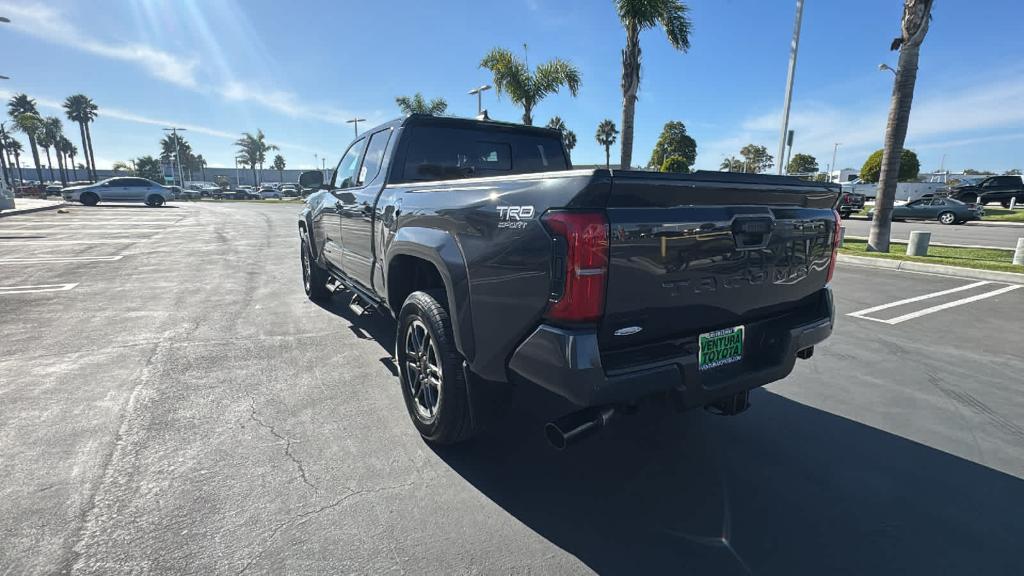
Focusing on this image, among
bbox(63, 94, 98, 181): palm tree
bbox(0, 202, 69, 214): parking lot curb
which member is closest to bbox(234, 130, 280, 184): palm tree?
bbox(63, 94, 98, 181): palm tree

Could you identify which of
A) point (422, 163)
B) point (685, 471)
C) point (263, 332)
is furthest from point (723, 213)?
point (263, 332)

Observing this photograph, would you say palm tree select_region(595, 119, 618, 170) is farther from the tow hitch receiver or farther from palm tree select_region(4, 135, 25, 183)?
palm tree select_region(4, 135, 25, 183)

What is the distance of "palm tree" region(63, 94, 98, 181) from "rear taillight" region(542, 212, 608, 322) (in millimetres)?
92998

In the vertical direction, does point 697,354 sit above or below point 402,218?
below

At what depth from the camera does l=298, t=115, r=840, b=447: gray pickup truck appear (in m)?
1.94

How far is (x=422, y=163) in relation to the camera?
4.04 m

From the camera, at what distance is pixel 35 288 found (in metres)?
7.03

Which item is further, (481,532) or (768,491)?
(768,491)

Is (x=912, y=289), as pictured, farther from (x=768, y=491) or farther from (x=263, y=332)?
(x=263, y=332)

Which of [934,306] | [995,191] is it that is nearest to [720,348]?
[934,306]

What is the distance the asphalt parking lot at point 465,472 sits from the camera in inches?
83.4

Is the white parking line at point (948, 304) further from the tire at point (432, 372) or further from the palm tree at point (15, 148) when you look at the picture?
the palm tree at point (15, 148)

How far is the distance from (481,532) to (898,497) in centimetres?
215

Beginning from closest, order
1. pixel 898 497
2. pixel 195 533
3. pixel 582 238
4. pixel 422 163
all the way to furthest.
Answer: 1. pixel 582 238
2. pixel 195 533
3. pixel 898 497
4. pixel 422 163
